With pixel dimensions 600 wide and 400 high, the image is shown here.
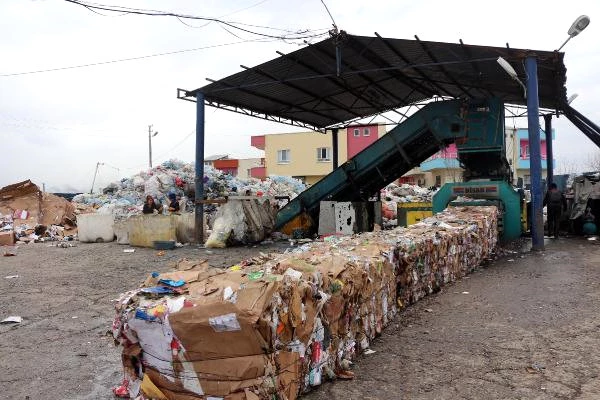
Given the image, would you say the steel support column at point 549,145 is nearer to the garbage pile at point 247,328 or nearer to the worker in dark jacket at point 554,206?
the worker in dark jacket at point 554,206

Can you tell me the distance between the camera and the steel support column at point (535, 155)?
1034cm

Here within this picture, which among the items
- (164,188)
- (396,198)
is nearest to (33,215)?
(164,188)

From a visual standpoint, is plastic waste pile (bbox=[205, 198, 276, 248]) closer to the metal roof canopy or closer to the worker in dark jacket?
the metal roof canopy

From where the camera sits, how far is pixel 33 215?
18875 millimetres

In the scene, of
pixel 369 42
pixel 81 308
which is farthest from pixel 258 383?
pixel 369 42

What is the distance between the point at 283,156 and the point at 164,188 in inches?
976

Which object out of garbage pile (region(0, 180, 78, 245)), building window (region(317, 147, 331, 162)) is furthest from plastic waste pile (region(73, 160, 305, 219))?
building window (region(317, 147, 331, 162))

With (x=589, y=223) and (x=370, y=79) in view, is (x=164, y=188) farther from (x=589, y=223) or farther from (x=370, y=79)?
(x=589, y=223)

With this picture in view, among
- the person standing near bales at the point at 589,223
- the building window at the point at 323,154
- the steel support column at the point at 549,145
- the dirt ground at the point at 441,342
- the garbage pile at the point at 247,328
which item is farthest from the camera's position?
the building window at the point at 323,154

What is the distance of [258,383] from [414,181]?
45050mm

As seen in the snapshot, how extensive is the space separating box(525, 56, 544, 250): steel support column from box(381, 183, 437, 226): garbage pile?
8.34 metres

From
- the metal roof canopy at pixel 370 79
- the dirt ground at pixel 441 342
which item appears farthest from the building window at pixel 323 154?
the dirt ground at pixel 441 342

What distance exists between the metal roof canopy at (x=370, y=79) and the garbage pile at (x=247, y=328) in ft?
25.8

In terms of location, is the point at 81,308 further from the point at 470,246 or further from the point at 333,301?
the point at 470,246
